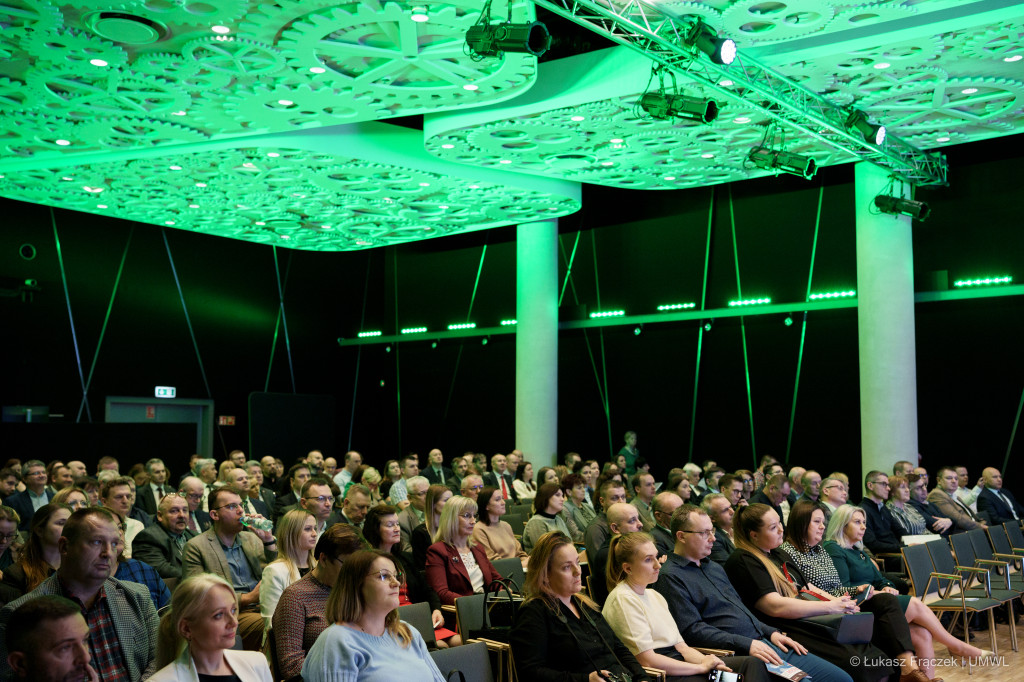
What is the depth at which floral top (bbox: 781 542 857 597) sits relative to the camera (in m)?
5.79

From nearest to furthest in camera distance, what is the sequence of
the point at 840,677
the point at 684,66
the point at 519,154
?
1. the point at 840,677
2. the point at 684,66
3. the point at 519,154

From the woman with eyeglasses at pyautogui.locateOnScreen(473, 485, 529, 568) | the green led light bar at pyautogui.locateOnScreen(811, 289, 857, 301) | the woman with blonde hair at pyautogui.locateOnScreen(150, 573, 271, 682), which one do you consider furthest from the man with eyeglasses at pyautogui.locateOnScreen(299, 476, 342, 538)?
the green led light bar at pyautogui.locateOnScreen(811, 289, 857, 301)

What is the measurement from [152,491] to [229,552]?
402cm

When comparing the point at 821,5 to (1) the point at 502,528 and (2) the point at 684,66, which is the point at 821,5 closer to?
(2) the point at 684,66

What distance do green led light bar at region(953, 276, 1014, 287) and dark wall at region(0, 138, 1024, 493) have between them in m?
0.12

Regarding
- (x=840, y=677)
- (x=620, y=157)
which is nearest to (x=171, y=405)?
(x=620, y=157)

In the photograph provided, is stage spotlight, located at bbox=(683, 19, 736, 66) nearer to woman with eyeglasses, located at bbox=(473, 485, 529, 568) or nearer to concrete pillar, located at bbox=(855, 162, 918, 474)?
woman with eyeglasses, located at bbox=(473, 485, 529, 568)

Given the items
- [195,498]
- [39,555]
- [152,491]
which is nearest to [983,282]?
[195,498]

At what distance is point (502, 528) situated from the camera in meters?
7.16

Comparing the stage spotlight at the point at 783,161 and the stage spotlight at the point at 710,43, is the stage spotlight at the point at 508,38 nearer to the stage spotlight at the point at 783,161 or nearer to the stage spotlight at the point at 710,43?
the stage spotlight at the point at 710,43

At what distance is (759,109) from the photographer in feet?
30.2

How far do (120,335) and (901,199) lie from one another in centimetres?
1268

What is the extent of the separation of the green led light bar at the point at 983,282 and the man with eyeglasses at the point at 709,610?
9.69 meters

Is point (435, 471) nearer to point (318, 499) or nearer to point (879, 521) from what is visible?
point (879, 521)
